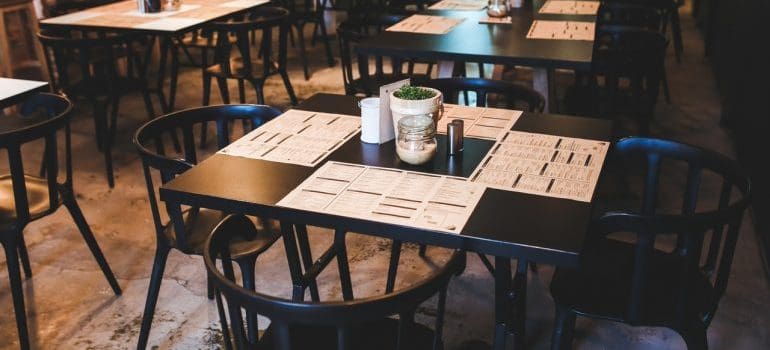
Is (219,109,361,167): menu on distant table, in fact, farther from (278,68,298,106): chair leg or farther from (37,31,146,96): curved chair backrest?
(278,68,298,106): chair leg

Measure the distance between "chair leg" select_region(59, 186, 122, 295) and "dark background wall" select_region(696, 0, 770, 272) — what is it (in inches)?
97.6

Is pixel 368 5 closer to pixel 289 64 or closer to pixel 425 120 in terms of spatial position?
pixel 289 64

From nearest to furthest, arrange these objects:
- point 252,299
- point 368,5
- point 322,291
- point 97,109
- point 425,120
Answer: point 252,299
point 425,120
point 322,291
point 97,109
point 368,5

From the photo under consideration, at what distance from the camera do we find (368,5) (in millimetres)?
5703

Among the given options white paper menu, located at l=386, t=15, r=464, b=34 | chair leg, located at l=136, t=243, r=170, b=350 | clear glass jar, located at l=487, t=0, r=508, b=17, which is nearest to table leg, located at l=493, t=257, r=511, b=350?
chair leg, located at l=136, t=243, r=170, b=350

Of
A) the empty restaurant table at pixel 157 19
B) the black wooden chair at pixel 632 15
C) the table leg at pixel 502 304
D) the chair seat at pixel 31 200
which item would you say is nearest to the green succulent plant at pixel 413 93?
the table leg at pixel 502 304

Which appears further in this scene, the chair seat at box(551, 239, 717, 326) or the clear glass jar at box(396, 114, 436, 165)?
the clear glass jar at box(396, 114, 436, 165)

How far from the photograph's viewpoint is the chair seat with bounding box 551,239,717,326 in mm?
1574

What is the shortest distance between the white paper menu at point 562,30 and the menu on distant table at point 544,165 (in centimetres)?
135

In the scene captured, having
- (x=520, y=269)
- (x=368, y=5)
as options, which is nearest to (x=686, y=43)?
(x=368, y=5)

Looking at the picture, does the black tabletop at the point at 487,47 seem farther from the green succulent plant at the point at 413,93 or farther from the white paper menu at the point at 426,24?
the green succulent plant at the point at 413,93

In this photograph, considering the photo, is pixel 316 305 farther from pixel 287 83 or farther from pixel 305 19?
pixel 305 19

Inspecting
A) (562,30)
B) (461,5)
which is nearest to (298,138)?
(562,30)

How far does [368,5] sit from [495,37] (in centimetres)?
275
